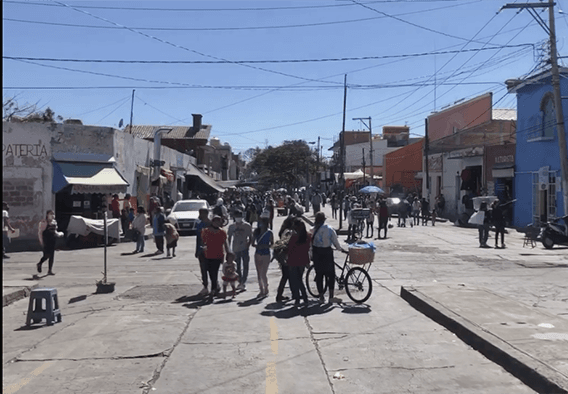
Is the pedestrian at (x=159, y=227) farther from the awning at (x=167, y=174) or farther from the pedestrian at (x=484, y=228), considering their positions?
the awning at (x=167, y=174)

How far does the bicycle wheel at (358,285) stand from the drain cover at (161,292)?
11.0 ft

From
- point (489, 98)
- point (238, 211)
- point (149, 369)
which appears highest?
point (489, 98)

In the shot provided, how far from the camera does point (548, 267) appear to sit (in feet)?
59.1

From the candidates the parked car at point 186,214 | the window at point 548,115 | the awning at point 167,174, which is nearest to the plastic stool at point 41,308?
the parked car at point 186,214

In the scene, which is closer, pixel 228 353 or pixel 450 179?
pixel 228 353

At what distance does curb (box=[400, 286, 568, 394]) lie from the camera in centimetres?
640

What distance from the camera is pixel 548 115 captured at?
109 feet

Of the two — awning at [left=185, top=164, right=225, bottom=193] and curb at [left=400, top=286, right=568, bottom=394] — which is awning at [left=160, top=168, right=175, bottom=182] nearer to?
awning at [left=185, top=164, right=225, bottom=193]

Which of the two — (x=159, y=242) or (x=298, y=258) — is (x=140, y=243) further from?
(x=298, y=258)

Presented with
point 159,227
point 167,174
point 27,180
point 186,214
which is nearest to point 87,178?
point 27,180

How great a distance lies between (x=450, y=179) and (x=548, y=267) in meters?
33.0

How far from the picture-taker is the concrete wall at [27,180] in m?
26.3

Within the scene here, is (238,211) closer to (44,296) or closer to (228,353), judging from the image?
(44,296)

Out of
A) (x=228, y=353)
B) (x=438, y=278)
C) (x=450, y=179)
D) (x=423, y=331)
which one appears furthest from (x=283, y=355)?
(x=450, y=179)
